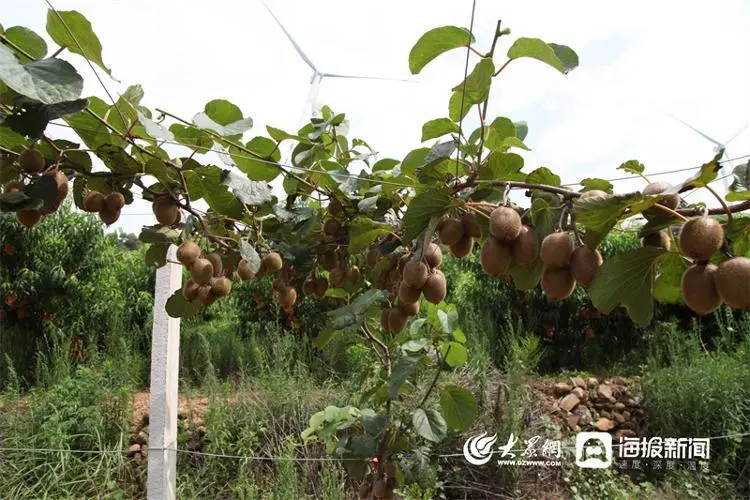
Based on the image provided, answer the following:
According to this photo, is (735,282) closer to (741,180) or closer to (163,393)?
(741,180)

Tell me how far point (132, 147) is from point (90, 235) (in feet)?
13.7

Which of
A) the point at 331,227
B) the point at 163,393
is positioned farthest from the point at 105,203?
the point at 163,393

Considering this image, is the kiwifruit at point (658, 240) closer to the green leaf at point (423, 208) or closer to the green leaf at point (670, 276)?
the green leaf at point (670, 276)

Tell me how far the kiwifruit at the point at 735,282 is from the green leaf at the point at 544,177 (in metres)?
0.22

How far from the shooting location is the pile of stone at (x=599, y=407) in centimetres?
323

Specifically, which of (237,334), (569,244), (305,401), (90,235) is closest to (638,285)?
(569,244)

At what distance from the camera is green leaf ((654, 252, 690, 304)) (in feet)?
1.97

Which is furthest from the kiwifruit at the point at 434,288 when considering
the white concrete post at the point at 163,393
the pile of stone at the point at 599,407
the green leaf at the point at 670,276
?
the pile of stone at the point at 599,407

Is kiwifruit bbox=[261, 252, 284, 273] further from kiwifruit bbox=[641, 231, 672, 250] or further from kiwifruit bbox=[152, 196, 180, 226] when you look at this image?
kiwifruit bbox=[641, 231, 672, 250]

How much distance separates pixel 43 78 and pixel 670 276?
66 cm

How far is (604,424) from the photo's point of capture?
3215mm

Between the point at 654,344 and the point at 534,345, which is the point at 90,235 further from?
the point at 654,344

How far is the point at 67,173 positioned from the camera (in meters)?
0.89

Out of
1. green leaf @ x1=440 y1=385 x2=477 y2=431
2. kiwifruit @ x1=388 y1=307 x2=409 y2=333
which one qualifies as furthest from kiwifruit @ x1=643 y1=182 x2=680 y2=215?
green leaf @ x1=440 y1=385 x2=477 y2=431
